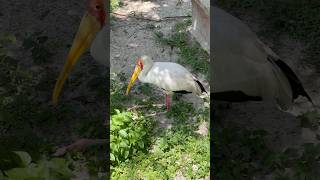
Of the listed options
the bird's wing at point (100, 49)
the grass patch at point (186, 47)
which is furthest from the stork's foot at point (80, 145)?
the grass patch at point (186, 47)

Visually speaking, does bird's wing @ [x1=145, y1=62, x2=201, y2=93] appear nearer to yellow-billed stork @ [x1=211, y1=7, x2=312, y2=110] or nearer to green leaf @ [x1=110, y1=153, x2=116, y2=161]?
yellow-billed stork @ [x1=211, y1=7, x2=312, y2=110]

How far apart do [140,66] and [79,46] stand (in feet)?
3.16

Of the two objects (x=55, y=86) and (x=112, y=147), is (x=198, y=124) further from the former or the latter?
(x=55, y=86)

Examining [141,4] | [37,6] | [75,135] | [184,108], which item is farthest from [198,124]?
[141,4]

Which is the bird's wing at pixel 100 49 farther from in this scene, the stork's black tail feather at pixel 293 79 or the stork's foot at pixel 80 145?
the stork's black tail feather at pixel 293 79

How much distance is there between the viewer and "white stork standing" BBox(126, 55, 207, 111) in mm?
3859

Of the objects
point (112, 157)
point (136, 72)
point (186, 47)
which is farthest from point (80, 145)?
point (186, 47)

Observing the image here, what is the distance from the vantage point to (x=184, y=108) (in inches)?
157

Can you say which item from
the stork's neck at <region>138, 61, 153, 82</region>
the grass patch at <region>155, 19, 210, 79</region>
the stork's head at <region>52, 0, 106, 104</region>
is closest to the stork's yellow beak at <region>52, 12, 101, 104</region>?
the stork's head at <region>52, 0, 106, 104</region>

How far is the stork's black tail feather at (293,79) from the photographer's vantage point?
346cm

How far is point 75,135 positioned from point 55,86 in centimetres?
31

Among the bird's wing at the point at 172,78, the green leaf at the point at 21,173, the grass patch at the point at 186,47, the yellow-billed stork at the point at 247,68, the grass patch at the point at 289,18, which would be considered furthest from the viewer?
the grass patch at the point at 186,47

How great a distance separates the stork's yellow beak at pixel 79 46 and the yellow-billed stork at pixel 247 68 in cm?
75

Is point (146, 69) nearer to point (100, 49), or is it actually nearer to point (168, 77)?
point (168, 77)
